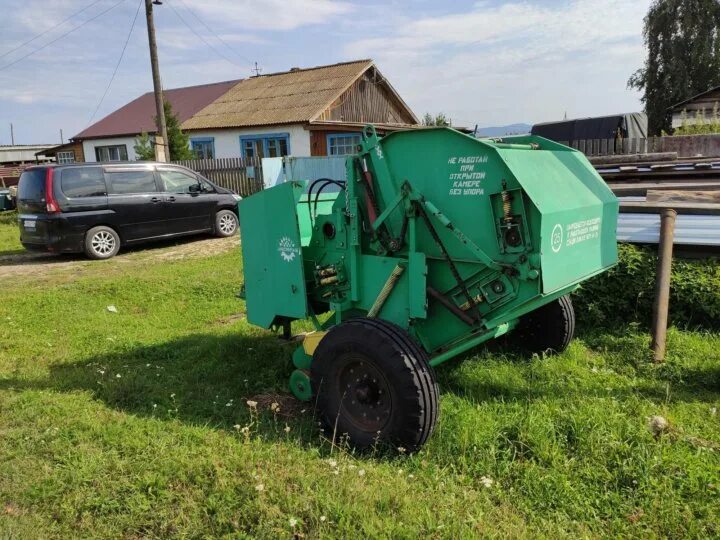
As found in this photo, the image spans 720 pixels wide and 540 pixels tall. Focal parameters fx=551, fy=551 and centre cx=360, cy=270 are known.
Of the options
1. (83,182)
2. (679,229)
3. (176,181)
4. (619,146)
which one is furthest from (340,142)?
(679,229)

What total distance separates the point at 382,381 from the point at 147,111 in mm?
33476

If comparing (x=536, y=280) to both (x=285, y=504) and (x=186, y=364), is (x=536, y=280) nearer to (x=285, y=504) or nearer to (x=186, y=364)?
(x=285, y=504)

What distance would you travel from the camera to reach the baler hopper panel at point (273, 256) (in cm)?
424

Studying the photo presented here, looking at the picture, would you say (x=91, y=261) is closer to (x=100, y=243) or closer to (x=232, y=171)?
(x=100, y=243)

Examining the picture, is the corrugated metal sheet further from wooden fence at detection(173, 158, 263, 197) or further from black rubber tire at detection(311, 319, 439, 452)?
wooden fence at detection(173, 158, 263, 197)

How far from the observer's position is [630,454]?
132 inches

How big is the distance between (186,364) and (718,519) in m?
4.36

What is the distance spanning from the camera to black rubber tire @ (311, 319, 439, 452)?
333 cm

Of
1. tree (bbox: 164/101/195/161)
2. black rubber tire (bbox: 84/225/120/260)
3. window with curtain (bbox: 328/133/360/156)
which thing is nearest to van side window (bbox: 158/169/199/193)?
black rubber tire (bbox: 84/225/120/260)

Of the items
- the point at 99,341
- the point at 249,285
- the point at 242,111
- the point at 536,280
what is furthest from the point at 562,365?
the point at 242,111

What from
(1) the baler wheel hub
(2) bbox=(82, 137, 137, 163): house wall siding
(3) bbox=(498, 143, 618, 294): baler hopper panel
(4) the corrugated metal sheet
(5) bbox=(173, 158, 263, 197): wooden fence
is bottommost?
(1) the baler wheel hub

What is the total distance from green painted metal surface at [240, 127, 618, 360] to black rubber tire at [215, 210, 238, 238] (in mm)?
8395

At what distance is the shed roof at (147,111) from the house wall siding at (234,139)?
1.94 ft

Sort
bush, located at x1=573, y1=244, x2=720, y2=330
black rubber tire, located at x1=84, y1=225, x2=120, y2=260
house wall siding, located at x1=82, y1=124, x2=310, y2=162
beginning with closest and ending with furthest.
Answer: bush, located at x1=573, y1=244, x2=720, y2=330
black rubber tire, located at x1=84, y1=225, x2=120, y2=260
house wall siding, located at x1=82, y1=124, x2=310, y2=162
